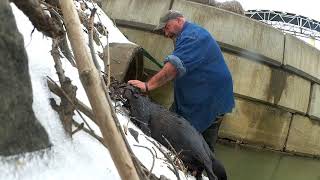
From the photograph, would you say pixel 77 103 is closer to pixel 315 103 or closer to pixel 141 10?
pixel 141 10

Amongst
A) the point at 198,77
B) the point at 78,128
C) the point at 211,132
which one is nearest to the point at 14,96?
the point at 78,128

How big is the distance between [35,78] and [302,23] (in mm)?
22969

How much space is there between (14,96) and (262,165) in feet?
18.1

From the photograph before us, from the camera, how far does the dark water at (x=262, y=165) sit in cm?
648

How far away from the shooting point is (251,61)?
22.0ft

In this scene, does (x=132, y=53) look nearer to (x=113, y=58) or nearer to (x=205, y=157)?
(x=113, y=58)

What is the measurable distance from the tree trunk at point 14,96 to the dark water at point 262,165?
4.59 metres

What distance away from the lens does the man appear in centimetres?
458

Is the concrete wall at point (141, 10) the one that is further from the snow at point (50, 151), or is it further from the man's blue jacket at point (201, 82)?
the snow at point (50, 151)

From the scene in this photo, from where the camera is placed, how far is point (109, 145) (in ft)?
5.35

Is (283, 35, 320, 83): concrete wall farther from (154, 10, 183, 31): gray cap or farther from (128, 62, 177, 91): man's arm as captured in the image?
(128, 62, 177, 91): man's arm

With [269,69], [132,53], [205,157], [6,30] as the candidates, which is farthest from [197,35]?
[6,30]

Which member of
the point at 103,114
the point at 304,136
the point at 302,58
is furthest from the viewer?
the point at 304,136

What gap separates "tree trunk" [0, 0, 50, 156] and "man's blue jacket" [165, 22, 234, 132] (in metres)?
2.83
